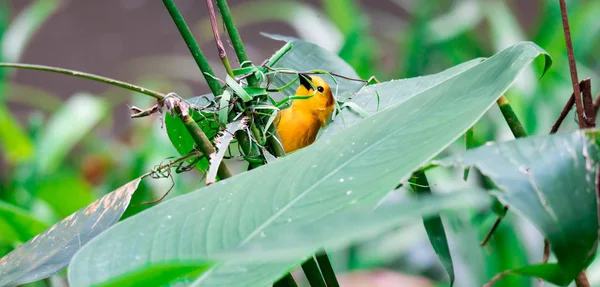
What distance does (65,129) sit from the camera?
4.98 feet

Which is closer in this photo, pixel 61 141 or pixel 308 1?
pixel 61 141

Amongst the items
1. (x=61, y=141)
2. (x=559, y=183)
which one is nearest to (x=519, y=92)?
(x=61, y=141)

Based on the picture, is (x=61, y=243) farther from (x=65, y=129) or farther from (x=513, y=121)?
(x=65, y=129)

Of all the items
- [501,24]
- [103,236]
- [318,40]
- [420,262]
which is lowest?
[420,262]

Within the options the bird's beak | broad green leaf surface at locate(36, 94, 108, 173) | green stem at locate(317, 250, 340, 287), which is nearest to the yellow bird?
the bird's beak

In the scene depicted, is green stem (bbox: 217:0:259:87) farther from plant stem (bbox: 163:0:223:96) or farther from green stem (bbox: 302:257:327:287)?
green stem (bbox: 302:257:327:287)

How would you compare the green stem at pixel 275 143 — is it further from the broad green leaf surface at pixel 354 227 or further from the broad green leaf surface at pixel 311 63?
the broad green leaf surface at pixel 354 227

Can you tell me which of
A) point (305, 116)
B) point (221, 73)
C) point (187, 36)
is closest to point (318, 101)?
point (305, 116)

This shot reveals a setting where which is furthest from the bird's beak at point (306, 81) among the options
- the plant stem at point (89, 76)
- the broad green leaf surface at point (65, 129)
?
the broad green leaf surface at point (65, 129)

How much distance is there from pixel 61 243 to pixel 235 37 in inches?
6.7

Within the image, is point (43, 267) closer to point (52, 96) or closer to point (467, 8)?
point (467, 8)

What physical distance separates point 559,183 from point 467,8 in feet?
5.35

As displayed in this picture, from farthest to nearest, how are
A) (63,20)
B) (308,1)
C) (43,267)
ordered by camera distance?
1. (308,1)
2. (63,20)
3. (43,267)

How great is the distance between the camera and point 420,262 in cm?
161
